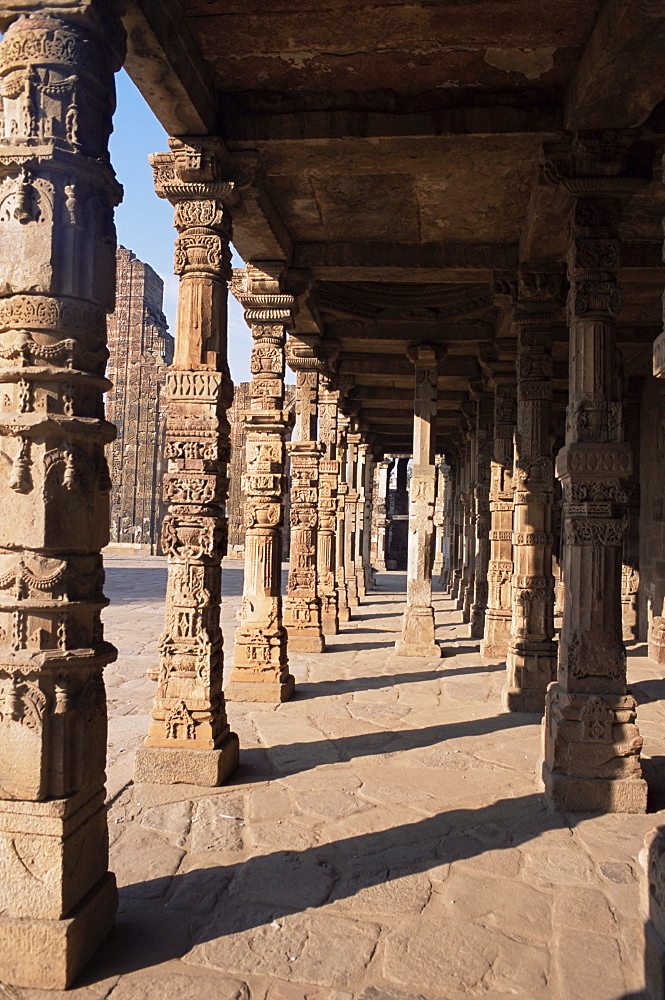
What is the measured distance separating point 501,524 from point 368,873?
7267mm

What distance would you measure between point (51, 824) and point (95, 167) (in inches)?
98.9

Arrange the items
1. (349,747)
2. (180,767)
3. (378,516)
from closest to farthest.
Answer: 1. (180,767)
2. (349,747)
3. (378,516)

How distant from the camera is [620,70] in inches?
176

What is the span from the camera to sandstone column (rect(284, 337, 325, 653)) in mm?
10797

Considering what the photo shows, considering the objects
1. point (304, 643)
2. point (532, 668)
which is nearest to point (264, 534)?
point (532, 668)

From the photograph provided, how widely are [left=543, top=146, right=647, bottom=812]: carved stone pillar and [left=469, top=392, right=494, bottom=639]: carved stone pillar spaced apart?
7361 mm

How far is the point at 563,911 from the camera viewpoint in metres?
3.58

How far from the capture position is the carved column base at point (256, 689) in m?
7.78

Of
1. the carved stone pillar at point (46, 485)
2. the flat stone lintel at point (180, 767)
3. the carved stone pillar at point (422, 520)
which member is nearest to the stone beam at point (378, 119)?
the carved stone pillar at point (46, 485)

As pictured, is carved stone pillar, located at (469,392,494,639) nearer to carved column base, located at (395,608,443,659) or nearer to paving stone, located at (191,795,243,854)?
carved column base, located at (395,608,443,659)

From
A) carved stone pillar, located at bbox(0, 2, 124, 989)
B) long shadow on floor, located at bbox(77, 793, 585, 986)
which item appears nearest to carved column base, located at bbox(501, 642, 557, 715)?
long shadow on floor, located at bbox(77, 793, 585, 986)

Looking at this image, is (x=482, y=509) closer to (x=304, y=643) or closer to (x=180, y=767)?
(x=304, y=643)

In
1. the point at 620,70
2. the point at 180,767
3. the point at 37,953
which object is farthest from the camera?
the point at 180,767

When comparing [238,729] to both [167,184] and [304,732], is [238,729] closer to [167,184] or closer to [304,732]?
[304,732]
